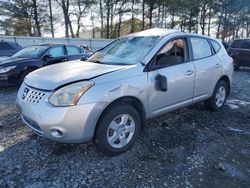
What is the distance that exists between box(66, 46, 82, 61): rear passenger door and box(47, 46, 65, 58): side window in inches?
10.6

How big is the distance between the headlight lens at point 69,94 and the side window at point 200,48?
2.34m

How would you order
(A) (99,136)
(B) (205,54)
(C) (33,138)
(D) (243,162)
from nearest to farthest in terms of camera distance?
(A) (99,136)
(D) (243,162)
(C) (33,138)
(B) (205,54)

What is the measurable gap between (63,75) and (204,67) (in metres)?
2.61

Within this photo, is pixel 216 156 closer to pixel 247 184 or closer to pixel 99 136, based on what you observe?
pixel 247 184

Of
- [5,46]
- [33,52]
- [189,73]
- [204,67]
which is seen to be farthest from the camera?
[5,46]

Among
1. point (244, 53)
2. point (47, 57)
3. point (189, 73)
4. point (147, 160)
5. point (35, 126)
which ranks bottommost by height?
point (147, 160)

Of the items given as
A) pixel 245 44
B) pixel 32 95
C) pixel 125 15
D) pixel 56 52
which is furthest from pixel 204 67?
pixel 125 15

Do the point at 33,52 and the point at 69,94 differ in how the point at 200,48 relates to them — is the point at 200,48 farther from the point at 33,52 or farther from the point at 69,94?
the point at 33,52

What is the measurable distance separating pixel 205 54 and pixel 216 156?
2.08 metres

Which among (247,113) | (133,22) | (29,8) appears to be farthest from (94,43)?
(247,113)

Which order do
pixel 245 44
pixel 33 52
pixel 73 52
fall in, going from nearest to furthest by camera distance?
pixel 33 52, pixel 73 52, pixel 245 44

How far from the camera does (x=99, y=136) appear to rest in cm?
317

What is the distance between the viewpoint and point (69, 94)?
299 cm

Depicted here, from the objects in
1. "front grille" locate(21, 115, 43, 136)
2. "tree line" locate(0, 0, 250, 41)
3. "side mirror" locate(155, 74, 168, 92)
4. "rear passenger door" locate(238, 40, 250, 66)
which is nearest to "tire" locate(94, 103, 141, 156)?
"side mirror" locate(155, 74, 168, 92)
